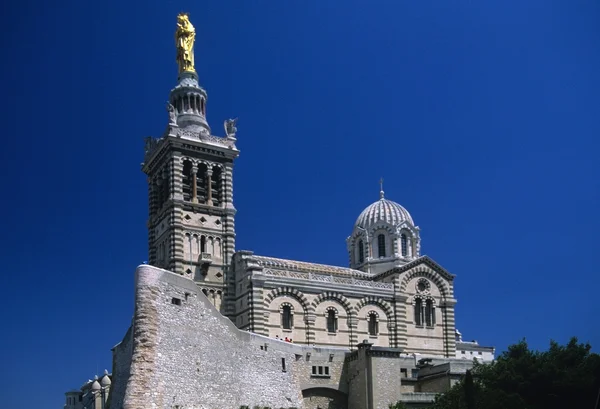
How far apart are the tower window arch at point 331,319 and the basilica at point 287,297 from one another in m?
0.08

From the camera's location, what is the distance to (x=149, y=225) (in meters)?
64.9

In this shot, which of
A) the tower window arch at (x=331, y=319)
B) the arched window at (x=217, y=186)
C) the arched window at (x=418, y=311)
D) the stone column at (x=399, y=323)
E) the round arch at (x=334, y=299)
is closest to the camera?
the round arch at (x=334, y=299)

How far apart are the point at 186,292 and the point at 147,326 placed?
343 centimetres

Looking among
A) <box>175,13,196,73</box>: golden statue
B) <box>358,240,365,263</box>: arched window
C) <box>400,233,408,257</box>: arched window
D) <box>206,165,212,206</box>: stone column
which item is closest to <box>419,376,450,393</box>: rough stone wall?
<box>400,233,408,257</box>: arched window

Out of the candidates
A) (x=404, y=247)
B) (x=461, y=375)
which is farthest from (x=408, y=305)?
(x=461, y=375)

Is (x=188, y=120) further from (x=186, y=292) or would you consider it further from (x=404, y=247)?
(x=186, y=292)

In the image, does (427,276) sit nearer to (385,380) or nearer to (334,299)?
(334,299)

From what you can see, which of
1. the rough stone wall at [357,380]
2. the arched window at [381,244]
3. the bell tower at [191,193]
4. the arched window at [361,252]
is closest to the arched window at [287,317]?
the bell tower at [191,193]

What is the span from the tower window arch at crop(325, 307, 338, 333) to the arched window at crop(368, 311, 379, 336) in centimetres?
298

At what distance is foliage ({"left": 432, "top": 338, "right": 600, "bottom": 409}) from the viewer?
157 feet

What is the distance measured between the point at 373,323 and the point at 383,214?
39.3 feet

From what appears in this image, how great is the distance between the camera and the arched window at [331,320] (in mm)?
61469

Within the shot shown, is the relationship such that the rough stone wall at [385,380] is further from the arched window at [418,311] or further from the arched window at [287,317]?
the arched window at [418,311]

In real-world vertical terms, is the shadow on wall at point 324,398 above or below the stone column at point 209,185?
below
